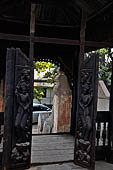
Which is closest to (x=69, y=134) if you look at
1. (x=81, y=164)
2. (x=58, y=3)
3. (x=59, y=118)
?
(x=59, y=118)

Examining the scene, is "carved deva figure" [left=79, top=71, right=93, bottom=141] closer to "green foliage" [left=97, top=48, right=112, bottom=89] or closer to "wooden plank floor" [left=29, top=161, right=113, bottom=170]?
"wooden plank floor" [left=29, top=161, right=113, bottom=170]

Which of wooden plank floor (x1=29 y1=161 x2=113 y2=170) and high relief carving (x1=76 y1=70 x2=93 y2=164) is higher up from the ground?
high relief carving (x1=76 y1=70 x2=93 y2=164)

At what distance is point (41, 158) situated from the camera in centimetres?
362

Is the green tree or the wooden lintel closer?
the wooden lintel

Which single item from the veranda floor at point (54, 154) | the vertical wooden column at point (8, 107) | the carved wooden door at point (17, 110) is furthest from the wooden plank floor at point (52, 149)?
the vertical wooden column at point (8, 107)

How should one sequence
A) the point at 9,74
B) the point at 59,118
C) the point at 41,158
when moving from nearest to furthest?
1. the point at 9,74
2. the point at 41,158
3. the point at 59,118

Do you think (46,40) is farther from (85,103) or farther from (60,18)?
(60,18)

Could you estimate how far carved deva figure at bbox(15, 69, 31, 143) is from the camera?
2994 mm

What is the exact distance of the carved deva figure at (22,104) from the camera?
2.99 meters

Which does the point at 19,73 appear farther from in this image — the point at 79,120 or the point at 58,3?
the point at 58,3

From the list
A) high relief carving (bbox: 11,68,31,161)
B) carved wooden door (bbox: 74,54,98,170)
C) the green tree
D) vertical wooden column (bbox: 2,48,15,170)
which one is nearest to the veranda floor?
carved wooden door (bbox: 74,54,98,170)

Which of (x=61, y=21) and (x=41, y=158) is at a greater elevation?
(x=61, y=21)

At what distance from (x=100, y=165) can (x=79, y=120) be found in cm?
86

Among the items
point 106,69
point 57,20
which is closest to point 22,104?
point 57,20
